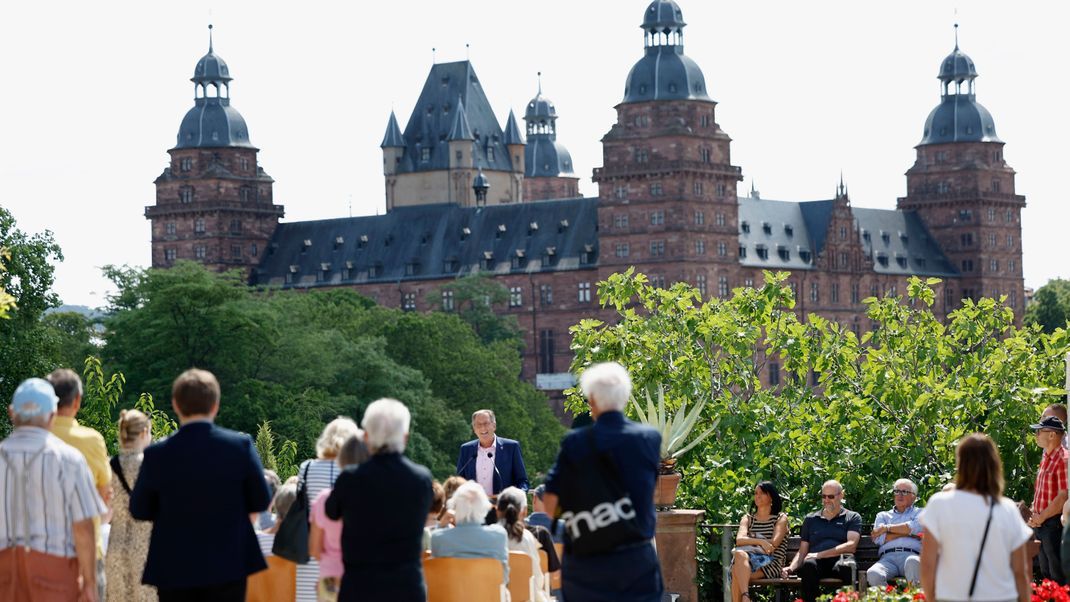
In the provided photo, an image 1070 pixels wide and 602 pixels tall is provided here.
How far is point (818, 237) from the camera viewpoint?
116 meters

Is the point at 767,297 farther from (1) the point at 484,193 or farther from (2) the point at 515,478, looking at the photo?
(1) the point at 484,193

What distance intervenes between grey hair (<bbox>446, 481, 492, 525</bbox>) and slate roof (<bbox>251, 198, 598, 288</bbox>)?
9679cm

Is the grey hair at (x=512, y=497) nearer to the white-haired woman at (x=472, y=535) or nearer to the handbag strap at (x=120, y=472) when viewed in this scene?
the white-haired woman at (x=472, y=535)

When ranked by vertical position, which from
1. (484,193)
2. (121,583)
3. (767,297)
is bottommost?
(121,583)

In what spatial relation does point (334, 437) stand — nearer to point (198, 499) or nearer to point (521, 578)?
point (198, 499)

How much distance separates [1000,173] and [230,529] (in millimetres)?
117499

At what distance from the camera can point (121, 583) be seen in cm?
1259

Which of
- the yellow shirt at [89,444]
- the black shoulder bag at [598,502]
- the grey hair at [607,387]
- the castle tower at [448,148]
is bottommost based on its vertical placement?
the black shoulder bag at [598,502]

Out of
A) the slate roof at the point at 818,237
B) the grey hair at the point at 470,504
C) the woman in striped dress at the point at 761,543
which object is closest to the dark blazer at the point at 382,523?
the grey hair at the point at 470,504

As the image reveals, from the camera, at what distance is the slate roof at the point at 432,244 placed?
112375 millimetres

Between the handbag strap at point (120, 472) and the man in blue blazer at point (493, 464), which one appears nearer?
the handbag strap at point (120, 472)

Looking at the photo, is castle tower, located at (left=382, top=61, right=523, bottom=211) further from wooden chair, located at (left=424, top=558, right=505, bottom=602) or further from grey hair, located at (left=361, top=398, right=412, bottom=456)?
grey hair, located at (left=361, top=398, right=412, bottom=456)

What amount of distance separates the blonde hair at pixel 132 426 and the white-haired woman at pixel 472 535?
1.74 meters

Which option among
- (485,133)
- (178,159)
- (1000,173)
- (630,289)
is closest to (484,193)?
(485,133)
